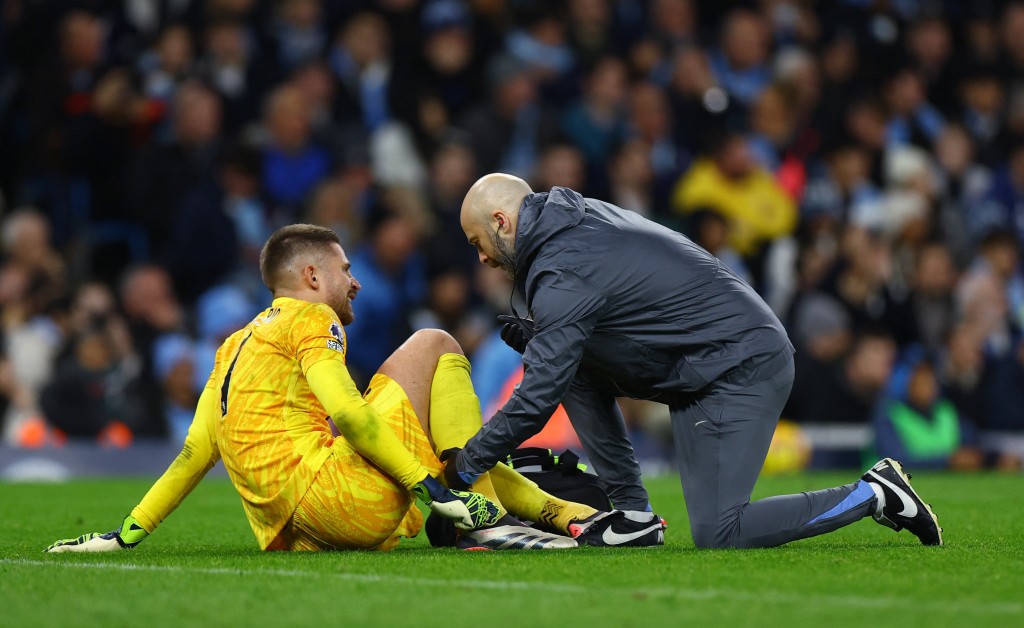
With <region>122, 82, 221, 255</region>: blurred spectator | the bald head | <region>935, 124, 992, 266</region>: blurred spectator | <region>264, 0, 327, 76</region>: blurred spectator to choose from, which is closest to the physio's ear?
the bald head

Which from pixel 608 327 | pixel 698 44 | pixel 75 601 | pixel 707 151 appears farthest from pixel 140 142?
pixel 75 601

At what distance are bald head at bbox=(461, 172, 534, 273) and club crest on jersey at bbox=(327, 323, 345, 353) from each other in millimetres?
705

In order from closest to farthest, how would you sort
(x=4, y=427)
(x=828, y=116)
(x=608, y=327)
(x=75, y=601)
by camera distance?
1. (x=75, y=601)
2. (x=608, y=327)
3. (x=4, y=427)
4. (x=828, y=116)

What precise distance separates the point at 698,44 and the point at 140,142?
6891mm

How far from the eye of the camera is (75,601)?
4.56 metres

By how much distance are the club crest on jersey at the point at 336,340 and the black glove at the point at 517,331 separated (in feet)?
2.94

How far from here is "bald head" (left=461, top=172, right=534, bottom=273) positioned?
5934mm

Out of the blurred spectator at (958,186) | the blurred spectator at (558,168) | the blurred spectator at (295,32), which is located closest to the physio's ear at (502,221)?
the blurred spectator at (558,168)

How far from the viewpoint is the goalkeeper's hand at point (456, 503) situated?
5461 mm

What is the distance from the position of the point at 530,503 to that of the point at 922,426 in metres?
8.49

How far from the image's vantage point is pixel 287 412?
5680mm

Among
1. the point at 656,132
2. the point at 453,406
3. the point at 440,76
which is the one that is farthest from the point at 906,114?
the point at 453,406

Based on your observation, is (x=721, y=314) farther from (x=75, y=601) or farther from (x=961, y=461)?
(x=961, y=461)

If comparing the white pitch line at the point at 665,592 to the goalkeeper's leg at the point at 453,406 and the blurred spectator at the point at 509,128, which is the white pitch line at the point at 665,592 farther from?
the blurred spectator at the point at 509,128
